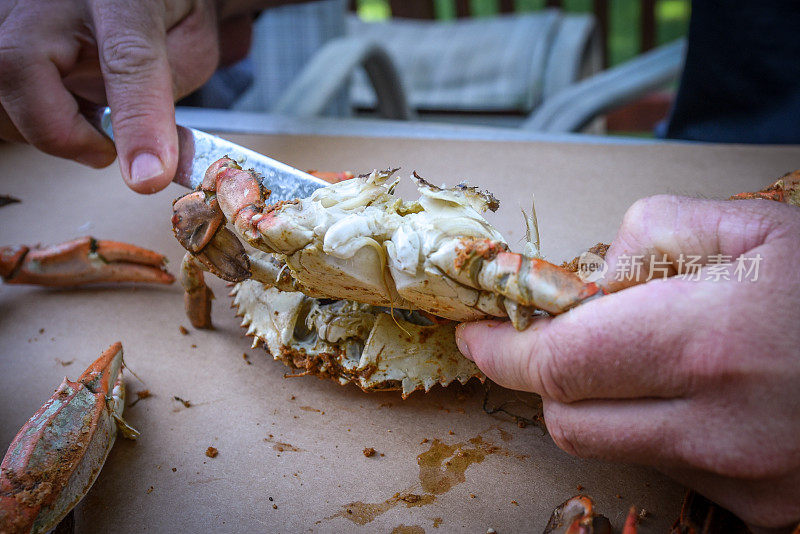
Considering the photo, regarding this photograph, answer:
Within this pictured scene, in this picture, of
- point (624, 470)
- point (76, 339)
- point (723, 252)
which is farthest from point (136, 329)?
point (723, 252)

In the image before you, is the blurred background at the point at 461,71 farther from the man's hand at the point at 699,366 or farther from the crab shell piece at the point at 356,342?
the man's hand at the point at 699,366

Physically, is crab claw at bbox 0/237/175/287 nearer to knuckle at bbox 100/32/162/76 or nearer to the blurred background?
knuckle at bbox 100/32/162/76

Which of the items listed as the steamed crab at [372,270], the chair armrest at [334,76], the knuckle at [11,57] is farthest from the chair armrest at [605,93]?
the knuckle at [11,57]

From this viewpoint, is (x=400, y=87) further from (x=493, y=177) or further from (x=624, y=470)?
(x=624, y=470)

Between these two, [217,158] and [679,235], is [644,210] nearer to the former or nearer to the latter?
[679,235]

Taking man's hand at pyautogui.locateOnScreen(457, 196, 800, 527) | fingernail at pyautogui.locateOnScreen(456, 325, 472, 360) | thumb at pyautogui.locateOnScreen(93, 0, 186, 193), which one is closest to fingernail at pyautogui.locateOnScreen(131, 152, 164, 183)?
thumb at pyautogui.locateOnScreen(93, 0, 186, 193)

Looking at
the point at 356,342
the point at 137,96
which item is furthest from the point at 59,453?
the point at 137,96

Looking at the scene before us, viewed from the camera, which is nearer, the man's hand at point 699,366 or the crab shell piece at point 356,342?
the man's hand at point 699,366
